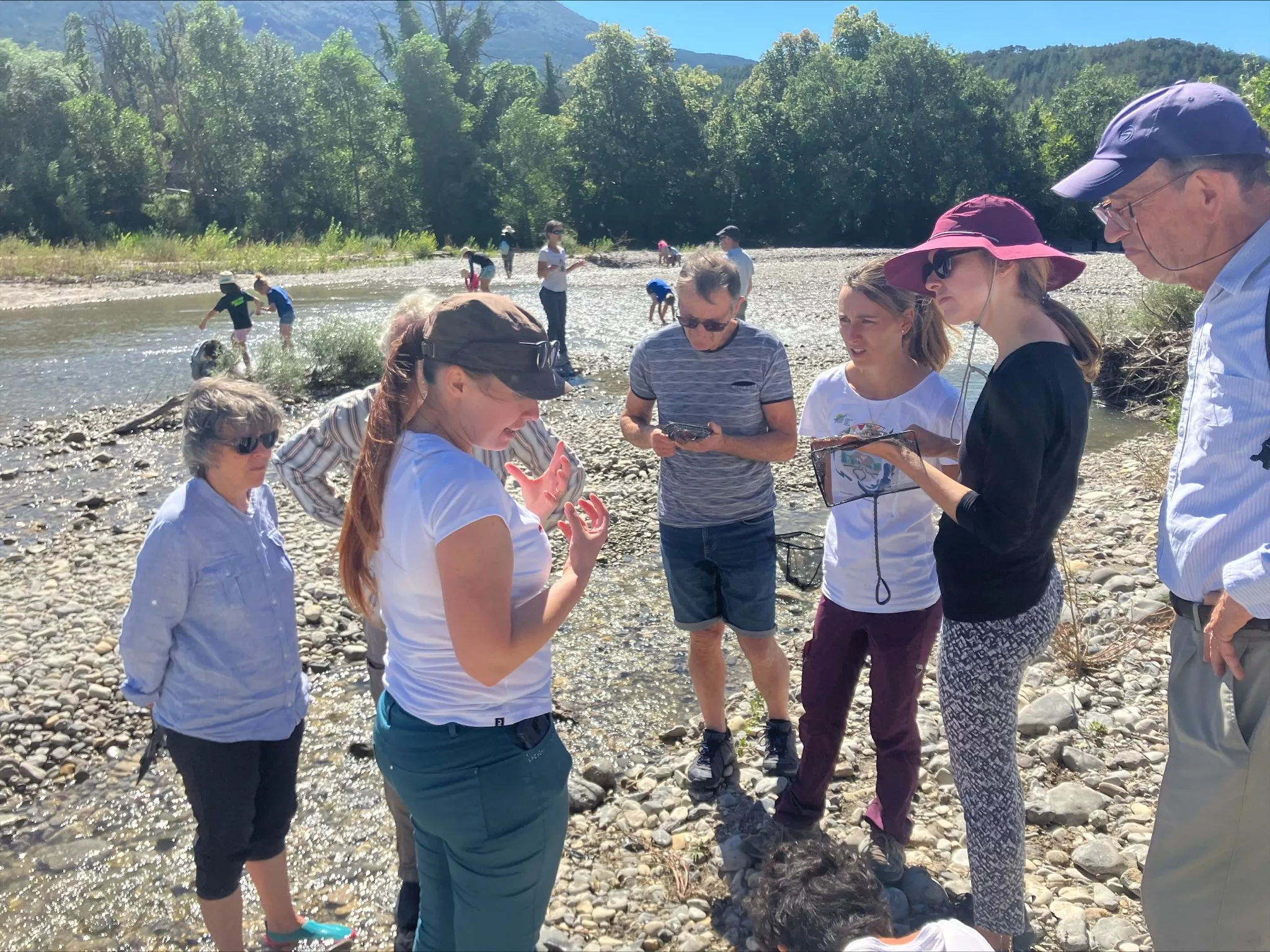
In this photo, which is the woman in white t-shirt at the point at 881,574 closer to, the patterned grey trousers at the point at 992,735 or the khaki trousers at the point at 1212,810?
the patterned grey trousers at the point at 992,735

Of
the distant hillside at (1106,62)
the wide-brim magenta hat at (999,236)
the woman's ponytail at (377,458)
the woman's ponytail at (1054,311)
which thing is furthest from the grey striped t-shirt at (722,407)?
the distant hillside at (1106,62)

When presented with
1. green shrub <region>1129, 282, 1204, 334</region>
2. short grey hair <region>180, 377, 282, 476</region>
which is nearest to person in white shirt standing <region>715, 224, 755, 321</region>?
green shrub <region>1129, 282, 1204, 334</region>

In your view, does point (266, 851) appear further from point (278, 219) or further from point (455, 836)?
point (278, 219)

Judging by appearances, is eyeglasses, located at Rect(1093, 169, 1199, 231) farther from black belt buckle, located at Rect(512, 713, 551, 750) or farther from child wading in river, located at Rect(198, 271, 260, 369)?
child wading in river, located at Rect(198, 271, 260, 369)

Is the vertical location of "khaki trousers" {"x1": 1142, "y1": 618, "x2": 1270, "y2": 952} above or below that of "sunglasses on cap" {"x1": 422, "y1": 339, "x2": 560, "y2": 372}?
below

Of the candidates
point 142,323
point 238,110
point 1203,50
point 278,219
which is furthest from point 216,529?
point 1203,50

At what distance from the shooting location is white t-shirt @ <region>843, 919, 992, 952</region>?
1714mm

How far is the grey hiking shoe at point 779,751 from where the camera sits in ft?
12.9

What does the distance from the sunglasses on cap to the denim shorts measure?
1.91 m

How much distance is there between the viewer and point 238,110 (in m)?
53.8

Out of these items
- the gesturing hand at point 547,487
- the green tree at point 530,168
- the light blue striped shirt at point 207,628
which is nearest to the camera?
the gesturing hand at point 547,487

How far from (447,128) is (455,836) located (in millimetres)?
61211

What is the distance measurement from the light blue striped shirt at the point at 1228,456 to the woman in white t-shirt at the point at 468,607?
1.32 m

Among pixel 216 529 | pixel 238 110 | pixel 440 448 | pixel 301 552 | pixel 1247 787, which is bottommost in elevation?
pixel 301 552
